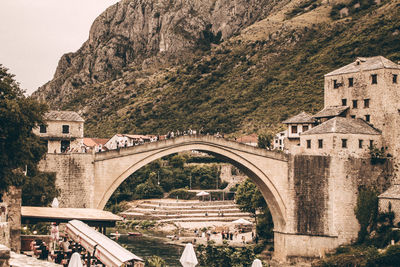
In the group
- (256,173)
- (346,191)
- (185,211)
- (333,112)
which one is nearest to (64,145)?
(256,173)

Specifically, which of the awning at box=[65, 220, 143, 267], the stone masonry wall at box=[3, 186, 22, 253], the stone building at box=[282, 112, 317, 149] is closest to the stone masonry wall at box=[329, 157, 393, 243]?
the stone building at box=[282, 112, 317, 149]

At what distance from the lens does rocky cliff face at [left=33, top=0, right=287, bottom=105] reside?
536 ft

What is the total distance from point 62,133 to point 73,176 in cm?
760

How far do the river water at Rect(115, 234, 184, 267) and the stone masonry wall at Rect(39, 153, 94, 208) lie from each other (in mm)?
10092

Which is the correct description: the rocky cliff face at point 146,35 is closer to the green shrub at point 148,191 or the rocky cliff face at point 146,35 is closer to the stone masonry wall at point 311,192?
the green shrub at point 148,191

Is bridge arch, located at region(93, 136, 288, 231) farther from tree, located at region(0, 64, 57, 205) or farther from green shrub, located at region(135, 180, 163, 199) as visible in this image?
green shrub, located at region(135, 180, 163, 199)

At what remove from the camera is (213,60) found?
124 meters

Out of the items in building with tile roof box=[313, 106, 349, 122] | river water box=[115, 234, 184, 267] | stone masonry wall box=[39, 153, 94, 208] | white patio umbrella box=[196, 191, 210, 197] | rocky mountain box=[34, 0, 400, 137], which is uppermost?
rocky mountain box=[34, 0, 400, 137]

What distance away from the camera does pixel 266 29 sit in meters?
122

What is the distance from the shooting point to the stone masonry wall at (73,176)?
37875 mm

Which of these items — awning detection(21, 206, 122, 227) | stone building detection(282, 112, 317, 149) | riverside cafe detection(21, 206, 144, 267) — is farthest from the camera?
stone building detection(282, 112, 317, 149)

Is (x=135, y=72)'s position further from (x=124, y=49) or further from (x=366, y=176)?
(x=366, y=176)

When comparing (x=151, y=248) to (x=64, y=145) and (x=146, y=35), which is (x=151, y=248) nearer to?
(x=64, y=145)

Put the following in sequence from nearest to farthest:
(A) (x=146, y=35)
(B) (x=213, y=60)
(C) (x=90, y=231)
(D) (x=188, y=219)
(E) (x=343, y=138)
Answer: (C) (x=90, y=231) → (E) (x=343, y=138) → (D) (x=188, y=219) → (B) (x=213, y=60) → (A) (x=146, y=35)
